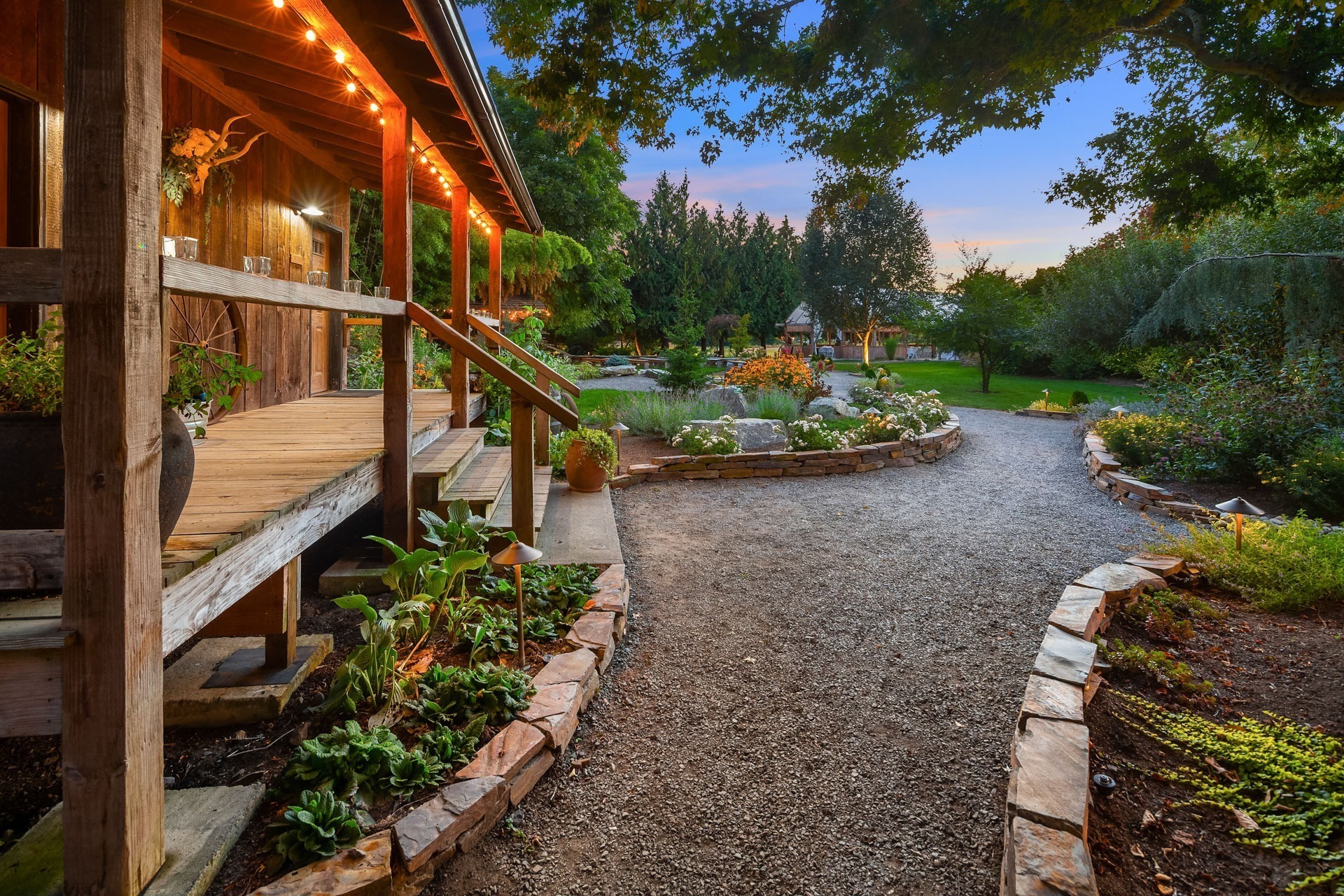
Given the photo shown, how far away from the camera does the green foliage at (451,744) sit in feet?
8.23

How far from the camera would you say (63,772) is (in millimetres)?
1611

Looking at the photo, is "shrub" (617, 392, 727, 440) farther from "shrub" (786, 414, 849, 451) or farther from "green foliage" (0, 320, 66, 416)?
"green foliage" (0, 320, 66, 416)

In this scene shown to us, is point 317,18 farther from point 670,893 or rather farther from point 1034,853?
point 1034,853

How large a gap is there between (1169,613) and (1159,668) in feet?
2.55

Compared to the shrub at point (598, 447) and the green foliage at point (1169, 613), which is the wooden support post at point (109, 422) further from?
the shrub at point (598, 447)

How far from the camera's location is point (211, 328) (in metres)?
5.44

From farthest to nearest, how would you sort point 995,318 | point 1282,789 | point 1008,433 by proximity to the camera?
point 995,318, point 1008,433, point 1282,789

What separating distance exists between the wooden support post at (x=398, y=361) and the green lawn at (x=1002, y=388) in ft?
43.7

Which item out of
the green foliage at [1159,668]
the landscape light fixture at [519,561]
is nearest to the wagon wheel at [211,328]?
the landscape light fixture at [519,561]

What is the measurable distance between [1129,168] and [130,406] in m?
5.97

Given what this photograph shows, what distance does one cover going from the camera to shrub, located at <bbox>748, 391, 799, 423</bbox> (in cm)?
1102

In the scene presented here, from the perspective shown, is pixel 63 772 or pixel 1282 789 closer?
pixel 63 772

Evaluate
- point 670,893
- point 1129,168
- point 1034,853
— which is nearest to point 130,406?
point 670,893

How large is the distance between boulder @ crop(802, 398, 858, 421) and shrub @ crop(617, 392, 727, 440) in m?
2.13
